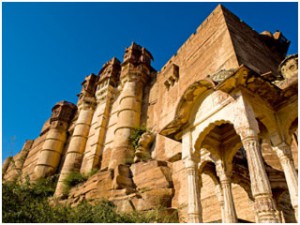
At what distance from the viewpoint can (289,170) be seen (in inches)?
183

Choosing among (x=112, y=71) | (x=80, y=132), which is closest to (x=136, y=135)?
(x=80, y=132)

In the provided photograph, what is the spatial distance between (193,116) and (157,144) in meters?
6.71

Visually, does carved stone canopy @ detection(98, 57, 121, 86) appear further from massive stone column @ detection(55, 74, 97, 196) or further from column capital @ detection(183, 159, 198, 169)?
column capital @ detection(183, 159, 198, 169)

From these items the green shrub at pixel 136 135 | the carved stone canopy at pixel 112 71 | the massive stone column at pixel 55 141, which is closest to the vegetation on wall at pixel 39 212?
the green shrub at pixel 136 135

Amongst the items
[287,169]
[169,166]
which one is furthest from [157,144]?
[287,169]

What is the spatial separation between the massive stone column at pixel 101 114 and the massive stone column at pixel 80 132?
0.45 meters

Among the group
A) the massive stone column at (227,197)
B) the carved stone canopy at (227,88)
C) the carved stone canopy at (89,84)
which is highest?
the carved stone canopy at (89,84)

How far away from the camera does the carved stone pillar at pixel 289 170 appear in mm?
4393

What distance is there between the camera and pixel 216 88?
5.00 m

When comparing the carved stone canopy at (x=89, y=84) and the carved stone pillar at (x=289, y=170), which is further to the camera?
the carved stone canopy at (x=89, y=84)

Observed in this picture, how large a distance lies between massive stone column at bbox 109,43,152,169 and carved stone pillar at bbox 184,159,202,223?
7341 mm

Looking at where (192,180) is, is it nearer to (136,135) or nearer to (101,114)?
(136,135)

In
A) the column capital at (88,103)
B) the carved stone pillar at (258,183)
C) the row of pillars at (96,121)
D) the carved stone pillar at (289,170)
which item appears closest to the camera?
the carved stone pillar at (258,183)

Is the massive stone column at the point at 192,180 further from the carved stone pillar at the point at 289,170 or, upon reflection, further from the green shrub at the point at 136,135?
the green shrub at the point at 136,135
